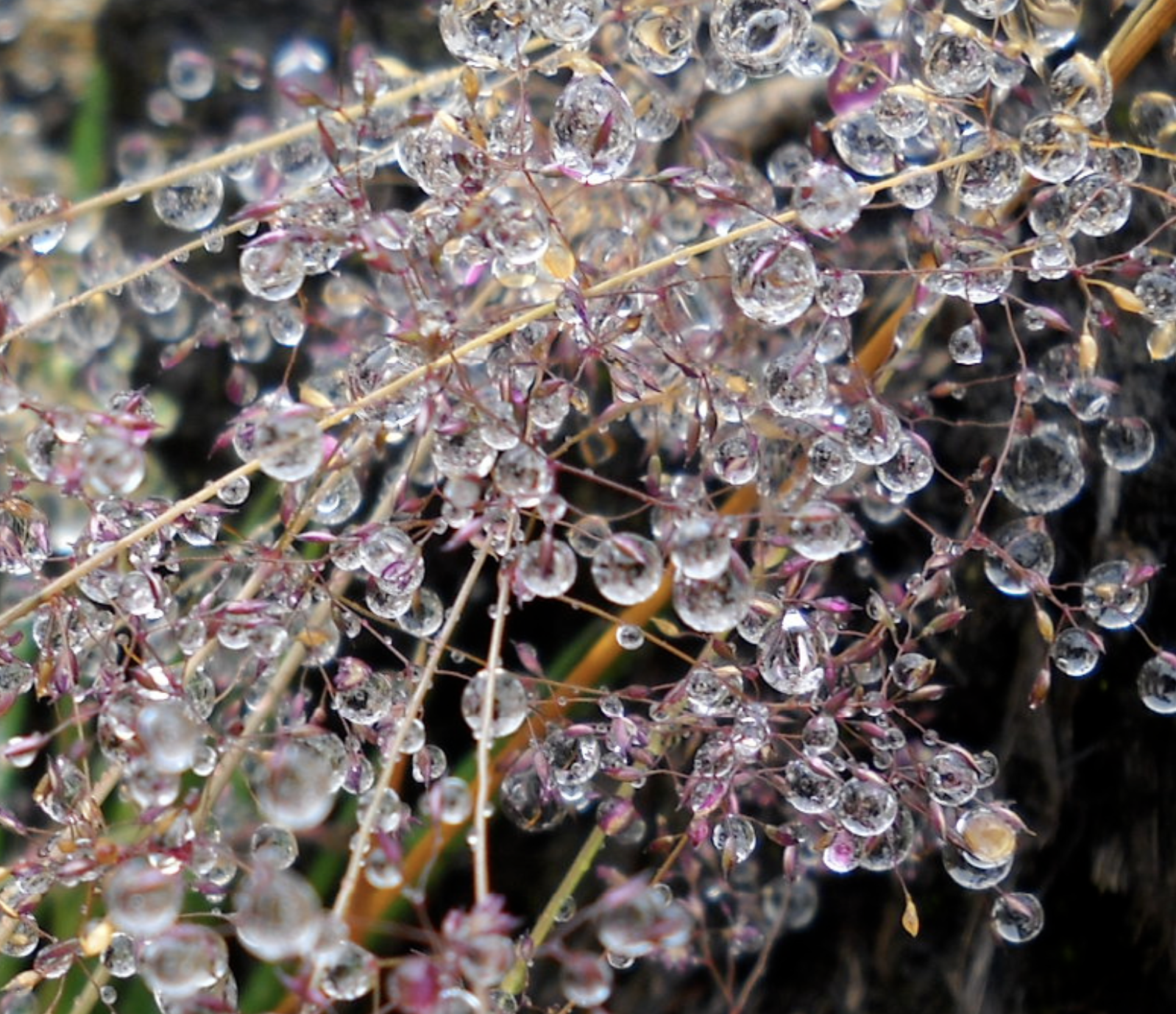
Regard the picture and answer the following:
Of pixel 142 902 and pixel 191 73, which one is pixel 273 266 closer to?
pixel 142 902

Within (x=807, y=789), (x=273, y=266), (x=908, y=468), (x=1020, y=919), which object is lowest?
(x=1020, y=919)

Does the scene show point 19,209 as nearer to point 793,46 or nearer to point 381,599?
point 381,599

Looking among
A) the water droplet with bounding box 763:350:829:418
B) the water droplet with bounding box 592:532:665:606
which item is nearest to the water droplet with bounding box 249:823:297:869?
the water droplet with bounding box 592:532:665:606

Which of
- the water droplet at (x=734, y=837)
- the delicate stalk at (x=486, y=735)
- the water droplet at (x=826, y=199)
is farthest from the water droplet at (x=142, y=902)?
the water droplet at (x=826, y=199)

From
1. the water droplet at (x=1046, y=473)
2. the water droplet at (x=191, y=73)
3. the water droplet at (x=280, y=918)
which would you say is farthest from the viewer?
the water droplet at (x=191, y=73)

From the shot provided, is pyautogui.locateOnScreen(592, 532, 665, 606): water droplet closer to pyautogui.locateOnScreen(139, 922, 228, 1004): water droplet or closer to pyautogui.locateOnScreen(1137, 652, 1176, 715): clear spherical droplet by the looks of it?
pyautogui.locateOnScreen(139, 922, 228, 1004): water droplet

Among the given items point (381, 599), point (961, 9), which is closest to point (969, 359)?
point (381, 599)

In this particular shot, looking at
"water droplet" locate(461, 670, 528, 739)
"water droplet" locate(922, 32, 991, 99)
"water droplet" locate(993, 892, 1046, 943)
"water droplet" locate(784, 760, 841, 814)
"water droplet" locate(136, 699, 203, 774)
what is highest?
"water droplet" locate(922, 32, 991, 99)

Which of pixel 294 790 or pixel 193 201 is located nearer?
pixel 294 790

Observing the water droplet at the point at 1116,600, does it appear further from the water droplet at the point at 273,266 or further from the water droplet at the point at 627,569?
the water droplet at the point at 273,266

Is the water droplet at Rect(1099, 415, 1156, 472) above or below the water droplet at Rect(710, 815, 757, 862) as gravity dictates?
above

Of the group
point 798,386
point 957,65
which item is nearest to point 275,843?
point 798,386
